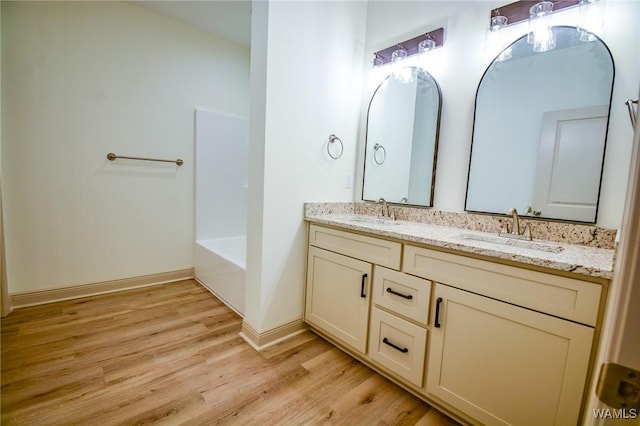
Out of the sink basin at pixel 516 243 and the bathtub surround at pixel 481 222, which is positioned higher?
the bathtub surround at pixel 481 222

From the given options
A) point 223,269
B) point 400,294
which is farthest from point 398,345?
point 223,269

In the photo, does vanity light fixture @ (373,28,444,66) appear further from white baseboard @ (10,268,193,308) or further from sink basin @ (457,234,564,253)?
white baseboard @ (10,268,193,308)

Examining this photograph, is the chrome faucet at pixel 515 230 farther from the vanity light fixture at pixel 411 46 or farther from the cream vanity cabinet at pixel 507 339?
the vanity light fixture at pixel 411 46

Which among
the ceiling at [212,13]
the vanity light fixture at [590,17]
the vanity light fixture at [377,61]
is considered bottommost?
the vanity light fixture at [590,17]

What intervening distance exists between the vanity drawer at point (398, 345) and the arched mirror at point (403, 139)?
0.83 m

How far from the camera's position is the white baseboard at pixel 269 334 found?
1781 mm

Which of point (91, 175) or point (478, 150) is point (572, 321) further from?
point (91, 175)

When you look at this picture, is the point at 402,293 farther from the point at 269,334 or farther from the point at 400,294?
the point at 269,334

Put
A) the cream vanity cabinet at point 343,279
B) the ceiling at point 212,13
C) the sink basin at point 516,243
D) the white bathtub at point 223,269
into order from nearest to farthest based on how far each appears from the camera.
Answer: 1. the sink basin at point 516,243
2. the cream vanity cabinet at point 343,279
3. the white bathtub at point 223,269
4. the ceiling at point 212,13

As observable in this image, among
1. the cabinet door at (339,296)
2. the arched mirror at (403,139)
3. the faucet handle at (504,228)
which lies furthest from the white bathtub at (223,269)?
the faucet handle at (504,228)

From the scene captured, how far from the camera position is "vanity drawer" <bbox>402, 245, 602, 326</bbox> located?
0.93 m

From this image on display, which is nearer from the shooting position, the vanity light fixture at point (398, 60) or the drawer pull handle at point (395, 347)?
the drawer pull handle at point (395, 347)

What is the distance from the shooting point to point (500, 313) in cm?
110

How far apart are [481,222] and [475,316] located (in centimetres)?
65
